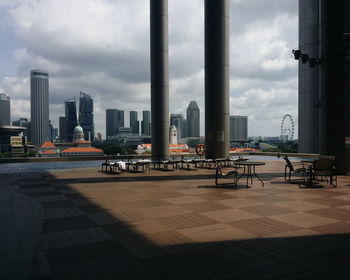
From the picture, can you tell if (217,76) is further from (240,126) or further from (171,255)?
(240,126)

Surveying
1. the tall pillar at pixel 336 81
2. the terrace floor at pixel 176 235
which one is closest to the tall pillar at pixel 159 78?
the tall pillar at pixel 336 81

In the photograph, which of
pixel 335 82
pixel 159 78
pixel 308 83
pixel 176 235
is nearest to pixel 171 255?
pixel 176 235

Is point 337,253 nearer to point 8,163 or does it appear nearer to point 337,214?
point 337,214

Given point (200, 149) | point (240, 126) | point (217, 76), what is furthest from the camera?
point (240, 126)

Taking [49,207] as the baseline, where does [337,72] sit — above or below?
above

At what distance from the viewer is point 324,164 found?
420 inches

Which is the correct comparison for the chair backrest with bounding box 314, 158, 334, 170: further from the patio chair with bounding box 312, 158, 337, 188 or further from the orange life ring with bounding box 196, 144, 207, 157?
the orange life ring with bounding box 196, 144, 207, 157

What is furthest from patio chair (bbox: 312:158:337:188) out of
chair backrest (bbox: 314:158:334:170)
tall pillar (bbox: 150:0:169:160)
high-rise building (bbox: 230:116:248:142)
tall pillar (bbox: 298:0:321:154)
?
high-rise building (bbox: 230:116:248:142)

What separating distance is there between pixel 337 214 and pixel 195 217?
9.82ft

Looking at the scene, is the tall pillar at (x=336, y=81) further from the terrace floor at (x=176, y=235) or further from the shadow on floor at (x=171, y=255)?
the shadow on floor at (x=171, y=255)

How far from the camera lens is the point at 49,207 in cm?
746

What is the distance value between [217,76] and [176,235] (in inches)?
562

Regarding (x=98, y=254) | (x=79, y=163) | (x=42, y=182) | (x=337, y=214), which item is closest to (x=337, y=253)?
(x=337, y=214)

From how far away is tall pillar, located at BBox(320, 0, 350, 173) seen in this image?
13117 millimetres
